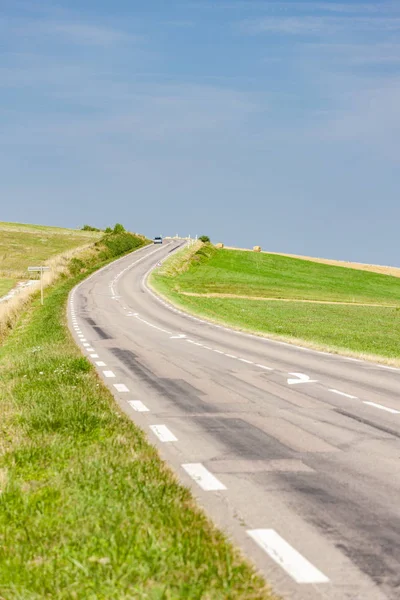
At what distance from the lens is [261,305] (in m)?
57.1

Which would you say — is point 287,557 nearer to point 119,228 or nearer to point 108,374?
point 108,374

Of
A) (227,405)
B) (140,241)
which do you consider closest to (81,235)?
(140,241)

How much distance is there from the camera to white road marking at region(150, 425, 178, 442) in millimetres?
9305

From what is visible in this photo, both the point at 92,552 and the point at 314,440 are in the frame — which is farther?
the point at 314,440

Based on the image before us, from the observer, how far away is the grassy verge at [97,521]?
4.34m

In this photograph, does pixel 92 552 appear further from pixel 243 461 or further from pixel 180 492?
pixel 243 461

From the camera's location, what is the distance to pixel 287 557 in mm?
5184

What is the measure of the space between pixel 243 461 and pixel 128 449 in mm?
1279

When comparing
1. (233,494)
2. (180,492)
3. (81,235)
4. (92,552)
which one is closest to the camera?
(92,552)

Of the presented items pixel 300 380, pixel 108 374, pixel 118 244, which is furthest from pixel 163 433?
pixel 118 244

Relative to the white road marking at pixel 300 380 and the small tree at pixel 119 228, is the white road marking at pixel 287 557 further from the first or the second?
the small tree at pixel 119 228

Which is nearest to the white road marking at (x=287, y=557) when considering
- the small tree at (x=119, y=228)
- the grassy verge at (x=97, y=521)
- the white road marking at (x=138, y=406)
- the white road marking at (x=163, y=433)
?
the grassy verge at (x=97, y=521)

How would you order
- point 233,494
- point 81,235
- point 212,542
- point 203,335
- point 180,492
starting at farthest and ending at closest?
point 81,235 < point 203,335 < point 233,494 < point 180,492 < point 212,542

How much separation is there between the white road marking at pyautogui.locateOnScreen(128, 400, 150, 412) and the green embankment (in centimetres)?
948
